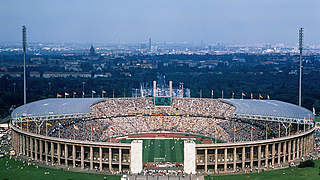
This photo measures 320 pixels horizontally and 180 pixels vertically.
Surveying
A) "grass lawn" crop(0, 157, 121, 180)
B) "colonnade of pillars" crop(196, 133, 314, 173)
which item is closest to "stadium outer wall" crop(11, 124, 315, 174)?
"colonnade of pillars" crop(196, 133, 314, 173)

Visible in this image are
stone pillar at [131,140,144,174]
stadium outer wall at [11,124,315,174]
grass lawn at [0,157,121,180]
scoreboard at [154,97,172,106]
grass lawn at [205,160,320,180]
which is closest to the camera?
grass lawn at [0,157,121,180]

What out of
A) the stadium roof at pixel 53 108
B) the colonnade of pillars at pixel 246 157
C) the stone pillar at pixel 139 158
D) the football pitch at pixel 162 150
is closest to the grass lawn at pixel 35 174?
the stone pillar at pixel 139 158

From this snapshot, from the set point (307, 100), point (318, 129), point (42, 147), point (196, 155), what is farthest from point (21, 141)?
point (307, 100)

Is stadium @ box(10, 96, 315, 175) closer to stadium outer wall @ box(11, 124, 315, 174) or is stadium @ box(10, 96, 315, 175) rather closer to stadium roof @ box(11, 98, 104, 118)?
stadium roof @ box(11, 98, 104, 118)

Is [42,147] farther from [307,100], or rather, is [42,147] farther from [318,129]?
[307,100]

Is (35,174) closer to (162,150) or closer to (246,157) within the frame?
(162,150)

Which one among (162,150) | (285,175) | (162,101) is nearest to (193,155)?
(285,175)
